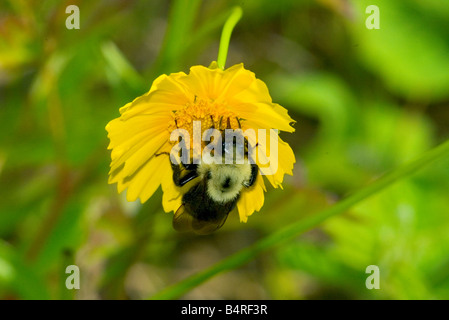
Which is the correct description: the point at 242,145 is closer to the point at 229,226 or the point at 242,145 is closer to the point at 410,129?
the point at 229,226

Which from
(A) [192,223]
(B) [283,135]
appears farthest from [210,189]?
(B) [283,135]

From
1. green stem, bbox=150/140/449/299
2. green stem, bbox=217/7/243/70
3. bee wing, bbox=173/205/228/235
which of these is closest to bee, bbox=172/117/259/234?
bee wing, bbox=173/205/228/235

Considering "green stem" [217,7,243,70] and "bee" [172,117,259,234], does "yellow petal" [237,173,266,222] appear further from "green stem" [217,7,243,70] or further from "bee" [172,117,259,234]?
"green stem" [217,7,243,70]

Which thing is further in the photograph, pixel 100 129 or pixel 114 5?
pixel 100 129

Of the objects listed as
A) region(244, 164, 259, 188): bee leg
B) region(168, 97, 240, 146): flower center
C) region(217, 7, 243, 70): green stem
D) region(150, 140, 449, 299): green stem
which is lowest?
region(150, 140, 449, 299): green stem

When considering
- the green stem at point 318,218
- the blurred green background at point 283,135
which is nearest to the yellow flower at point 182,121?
the green stem at point 318,218

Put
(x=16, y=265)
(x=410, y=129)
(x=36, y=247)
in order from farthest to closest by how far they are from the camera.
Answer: (x=410, y=129), (x=36, y=247), (x=16, y=265)
